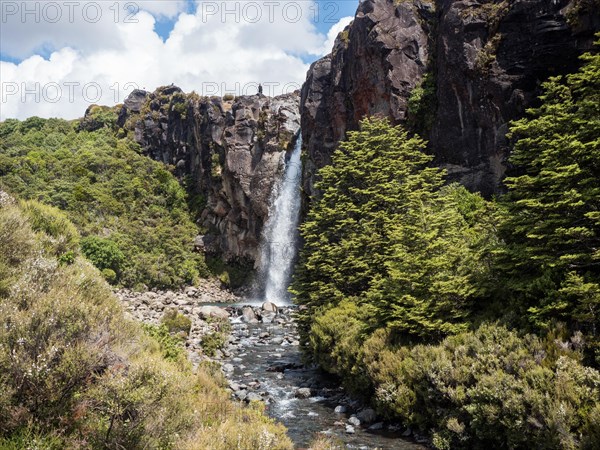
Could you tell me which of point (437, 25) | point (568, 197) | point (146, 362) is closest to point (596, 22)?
point (437, 25)

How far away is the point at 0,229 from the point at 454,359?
12259mm

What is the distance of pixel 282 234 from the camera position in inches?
2082

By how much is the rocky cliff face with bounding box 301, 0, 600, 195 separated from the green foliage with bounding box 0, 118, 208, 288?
2850cm

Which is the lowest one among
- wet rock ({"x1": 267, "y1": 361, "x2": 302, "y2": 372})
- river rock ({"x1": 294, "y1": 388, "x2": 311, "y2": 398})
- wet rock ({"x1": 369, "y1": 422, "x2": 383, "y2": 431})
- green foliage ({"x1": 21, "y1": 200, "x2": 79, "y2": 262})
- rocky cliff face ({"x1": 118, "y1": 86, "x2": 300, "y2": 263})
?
wet rock ({"x1": 267, "y1": 361, "x2": 302, "y2": 372})

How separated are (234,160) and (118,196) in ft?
64.8

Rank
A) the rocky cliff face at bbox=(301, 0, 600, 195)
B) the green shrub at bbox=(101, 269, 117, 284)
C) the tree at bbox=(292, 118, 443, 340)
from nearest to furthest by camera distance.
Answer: the tree at bbox=(292, 118, 443, 340)
the rocky cliff face at bbox=(301, 0, 600, 195)
the green shrub at bbox=(101, 269, 117, 284)

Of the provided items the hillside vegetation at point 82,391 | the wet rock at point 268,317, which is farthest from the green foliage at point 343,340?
the wet rock at point 268,317

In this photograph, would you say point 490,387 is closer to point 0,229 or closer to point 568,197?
point 568,197

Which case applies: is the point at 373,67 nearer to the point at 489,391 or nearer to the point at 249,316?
the point at 249,316

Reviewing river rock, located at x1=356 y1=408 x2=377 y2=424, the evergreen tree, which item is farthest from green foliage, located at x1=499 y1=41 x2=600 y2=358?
river rock, located at x1=356 y1=408 x2=377 y2=424

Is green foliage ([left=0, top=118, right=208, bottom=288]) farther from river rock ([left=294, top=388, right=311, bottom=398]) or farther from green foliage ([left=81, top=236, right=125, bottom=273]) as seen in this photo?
river rock ([left=294, top=388, right=311, bottom=398])

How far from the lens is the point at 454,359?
11.6 meters

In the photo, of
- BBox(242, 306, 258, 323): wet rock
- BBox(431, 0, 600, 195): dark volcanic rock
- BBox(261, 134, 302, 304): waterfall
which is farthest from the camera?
BBox(261, 134, 302, 304): waterfall

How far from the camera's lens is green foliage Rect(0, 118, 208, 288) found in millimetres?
53906
